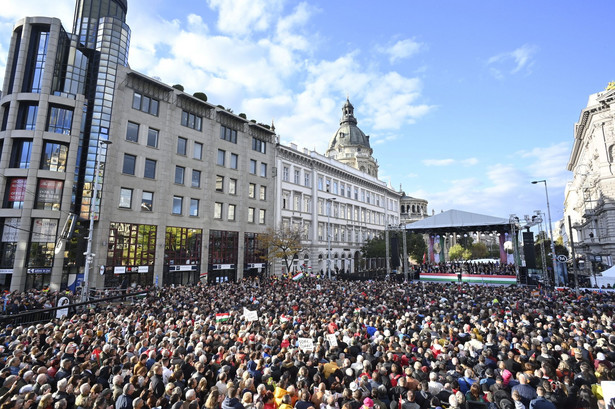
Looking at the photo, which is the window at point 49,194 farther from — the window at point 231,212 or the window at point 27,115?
the window at point 231,212

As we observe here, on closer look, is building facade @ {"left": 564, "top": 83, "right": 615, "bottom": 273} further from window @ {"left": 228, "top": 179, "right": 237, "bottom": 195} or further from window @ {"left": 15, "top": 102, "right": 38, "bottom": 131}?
window @ {"left": 15, "top": 102, "right": 38, "bottom": 131}

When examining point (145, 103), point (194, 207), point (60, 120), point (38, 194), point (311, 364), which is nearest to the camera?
point (311, 364)

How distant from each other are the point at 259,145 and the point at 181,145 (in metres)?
11.1

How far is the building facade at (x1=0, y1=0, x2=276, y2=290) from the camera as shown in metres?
26.4

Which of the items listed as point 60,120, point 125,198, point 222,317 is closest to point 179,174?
point 125,198

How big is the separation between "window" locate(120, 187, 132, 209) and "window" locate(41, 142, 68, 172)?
4.74 metres

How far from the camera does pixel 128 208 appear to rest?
30.0 metres

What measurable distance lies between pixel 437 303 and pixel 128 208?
27.3 m

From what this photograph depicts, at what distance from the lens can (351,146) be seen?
86500 mm

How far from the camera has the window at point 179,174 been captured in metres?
34.2

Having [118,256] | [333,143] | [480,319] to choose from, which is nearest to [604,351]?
[480,319]

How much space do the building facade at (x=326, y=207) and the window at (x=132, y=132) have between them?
60.6 ft

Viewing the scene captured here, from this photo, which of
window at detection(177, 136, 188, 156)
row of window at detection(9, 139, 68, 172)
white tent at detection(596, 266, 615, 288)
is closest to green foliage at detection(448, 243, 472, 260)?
white tent at detection(596, 266, 615, 288)

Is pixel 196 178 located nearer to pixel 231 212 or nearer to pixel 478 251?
pixel 231 212
